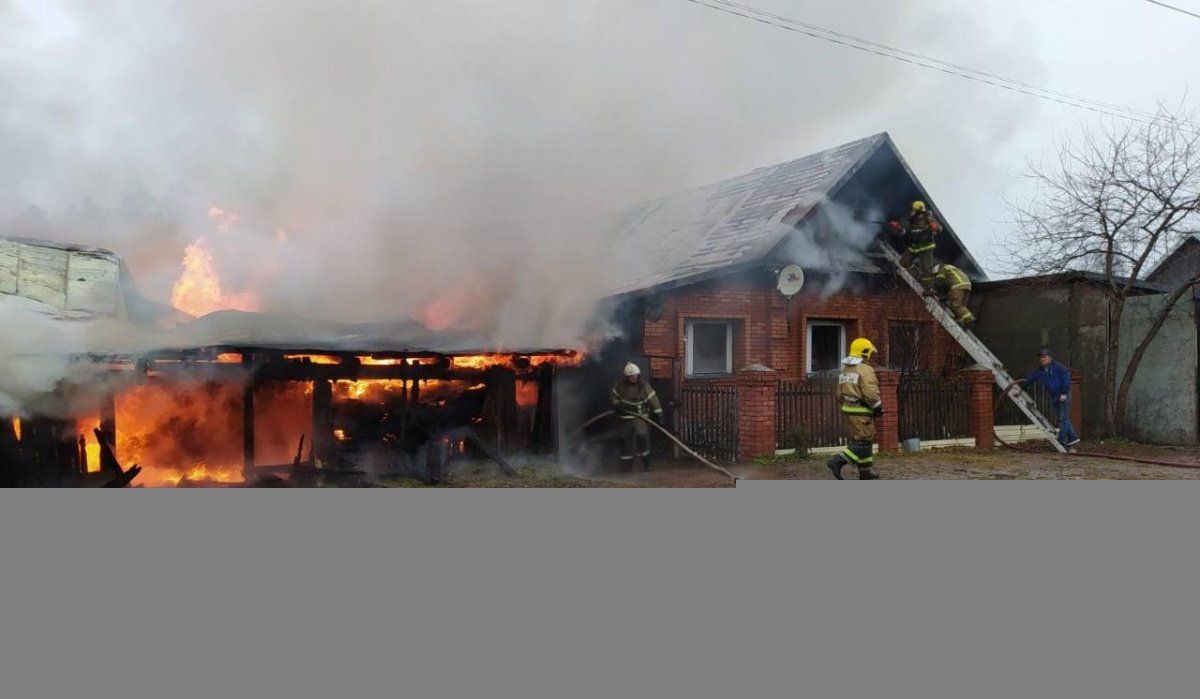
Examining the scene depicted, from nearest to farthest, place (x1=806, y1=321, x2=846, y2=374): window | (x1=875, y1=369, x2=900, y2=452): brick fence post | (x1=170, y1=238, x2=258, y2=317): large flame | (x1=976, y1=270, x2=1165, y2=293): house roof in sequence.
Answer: (x1=170, y1=238, x2=258, y2=317): large flame
(x1=875, y1=369, x2=900, y2=452): brick fence post
(x1=806, y1=321, x2=846, y2=374): window
(x1=976, y1=270, x2=1165, y2=293): house roof

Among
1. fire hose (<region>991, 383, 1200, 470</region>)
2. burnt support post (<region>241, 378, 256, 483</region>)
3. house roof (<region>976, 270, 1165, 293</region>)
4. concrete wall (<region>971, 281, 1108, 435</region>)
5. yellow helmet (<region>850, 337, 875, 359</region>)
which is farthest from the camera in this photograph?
house roof (<region>976, 270, 1165, 293</region>)

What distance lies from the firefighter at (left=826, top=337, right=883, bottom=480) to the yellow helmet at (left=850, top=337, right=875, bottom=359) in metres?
0.04

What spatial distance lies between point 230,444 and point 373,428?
38.2 inches

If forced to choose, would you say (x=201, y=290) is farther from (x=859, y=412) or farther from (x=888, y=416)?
(x=888, y=416)

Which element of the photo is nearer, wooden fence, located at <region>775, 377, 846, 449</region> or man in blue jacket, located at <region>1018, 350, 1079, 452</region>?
wooden fence, located at <region>775, 377, 846, 449</region>

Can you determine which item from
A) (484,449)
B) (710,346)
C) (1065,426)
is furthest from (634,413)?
(1065,426)

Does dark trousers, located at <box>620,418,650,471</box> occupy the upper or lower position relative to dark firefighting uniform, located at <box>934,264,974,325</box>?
lower

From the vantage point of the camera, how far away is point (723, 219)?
7086 millimetres

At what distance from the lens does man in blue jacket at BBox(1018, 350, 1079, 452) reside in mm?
7348

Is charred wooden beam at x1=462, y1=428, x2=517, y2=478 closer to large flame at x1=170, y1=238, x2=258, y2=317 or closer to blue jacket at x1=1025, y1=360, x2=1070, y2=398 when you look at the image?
large flame at x1=170, y1=238, x2=258, y2=317

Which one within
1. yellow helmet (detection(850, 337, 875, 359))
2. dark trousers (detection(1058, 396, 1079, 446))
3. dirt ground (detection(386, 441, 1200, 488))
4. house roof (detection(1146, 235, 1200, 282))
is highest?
house roof (detection(1146, 235, 1200, 282))

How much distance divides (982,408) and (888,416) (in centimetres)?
Result: 100

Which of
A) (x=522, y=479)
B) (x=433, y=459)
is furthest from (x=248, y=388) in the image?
(x=522, y=479)

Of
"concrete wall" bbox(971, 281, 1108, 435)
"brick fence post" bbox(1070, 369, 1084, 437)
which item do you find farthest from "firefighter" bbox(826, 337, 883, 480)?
"brick fence post" bbox(1070, 369, 1084, 437)
